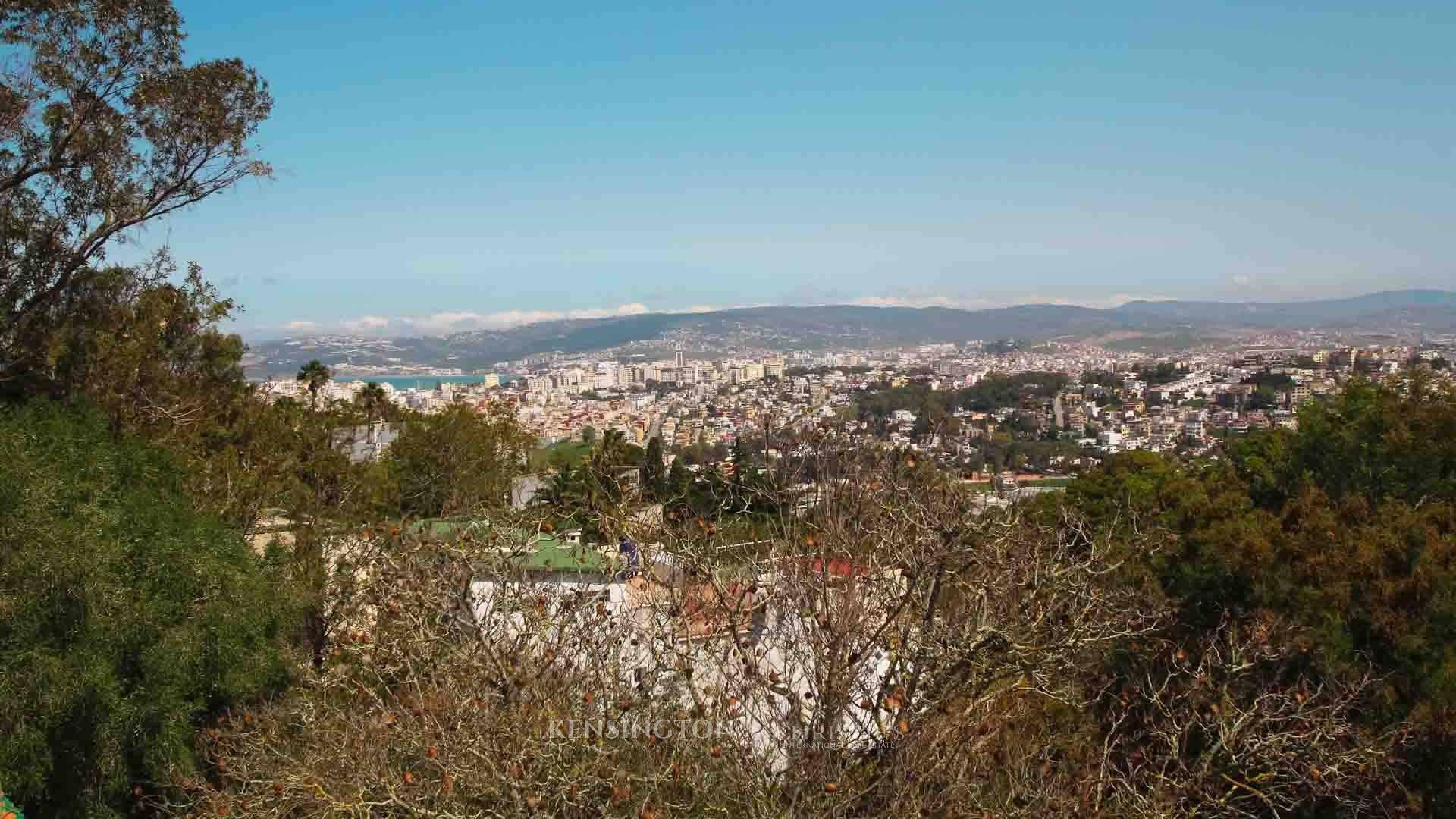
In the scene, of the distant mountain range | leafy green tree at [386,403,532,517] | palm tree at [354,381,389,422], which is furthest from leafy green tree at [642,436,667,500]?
the distant mountain range

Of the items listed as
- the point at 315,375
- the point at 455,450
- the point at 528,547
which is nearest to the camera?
the point at 528,547

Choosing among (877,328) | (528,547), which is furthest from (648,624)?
(877,328)

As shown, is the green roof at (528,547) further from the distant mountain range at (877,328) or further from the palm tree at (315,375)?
the distant mountain range at (877,328)

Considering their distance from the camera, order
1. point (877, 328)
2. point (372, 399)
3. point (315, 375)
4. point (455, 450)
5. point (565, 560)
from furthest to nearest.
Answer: point (877, 328), point (372, 399), point (315, 375), point (455, 450), point (565, 560)

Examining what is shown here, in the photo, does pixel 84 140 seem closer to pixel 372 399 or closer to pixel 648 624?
pixel 648 624

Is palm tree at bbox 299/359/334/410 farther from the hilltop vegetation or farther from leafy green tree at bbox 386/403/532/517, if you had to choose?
the hilltop vegetation

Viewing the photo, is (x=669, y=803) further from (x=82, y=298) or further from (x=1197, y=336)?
(x=1197, y=336)

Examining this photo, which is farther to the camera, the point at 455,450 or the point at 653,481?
the point at 455,450
